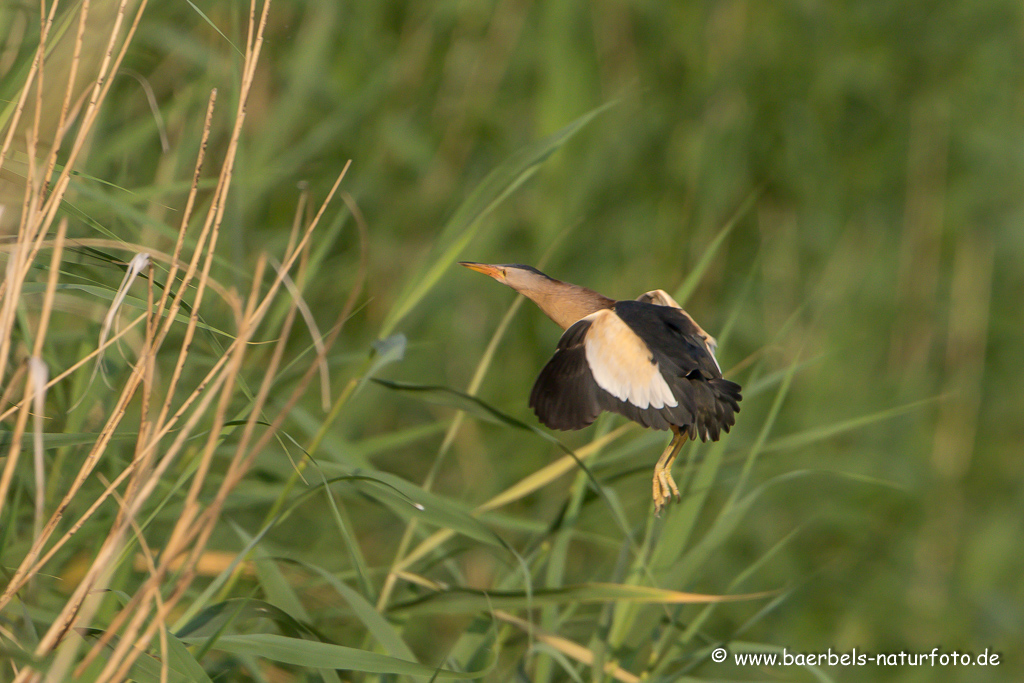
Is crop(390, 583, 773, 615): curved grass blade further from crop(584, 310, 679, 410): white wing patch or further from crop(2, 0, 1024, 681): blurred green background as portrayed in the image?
crop(2, 0, 1024, 681): blurred green background

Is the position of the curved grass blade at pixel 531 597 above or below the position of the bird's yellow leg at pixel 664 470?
below

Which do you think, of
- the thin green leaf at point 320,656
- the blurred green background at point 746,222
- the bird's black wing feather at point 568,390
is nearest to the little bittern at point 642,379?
the bird's black wing feather at point 568,390

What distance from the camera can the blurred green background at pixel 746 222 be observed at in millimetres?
1850

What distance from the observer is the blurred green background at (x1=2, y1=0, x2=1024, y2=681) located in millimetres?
1850

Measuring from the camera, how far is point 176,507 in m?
1.11

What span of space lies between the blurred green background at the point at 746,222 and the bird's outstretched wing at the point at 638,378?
1.10 meters

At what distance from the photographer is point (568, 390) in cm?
49

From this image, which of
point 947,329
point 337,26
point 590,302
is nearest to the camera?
point 590,302

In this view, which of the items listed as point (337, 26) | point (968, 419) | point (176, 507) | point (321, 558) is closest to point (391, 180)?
point (337, 26)

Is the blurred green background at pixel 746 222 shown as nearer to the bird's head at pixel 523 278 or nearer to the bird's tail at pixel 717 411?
the bird's head at pixel 523 278

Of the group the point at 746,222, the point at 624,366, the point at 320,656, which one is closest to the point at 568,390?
the point at 624,366

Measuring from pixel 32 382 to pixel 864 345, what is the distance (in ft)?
6.74

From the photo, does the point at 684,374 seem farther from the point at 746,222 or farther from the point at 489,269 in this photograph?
the point at 746,222

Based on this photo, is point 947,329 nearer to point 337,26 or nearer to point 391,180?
point 391,180
